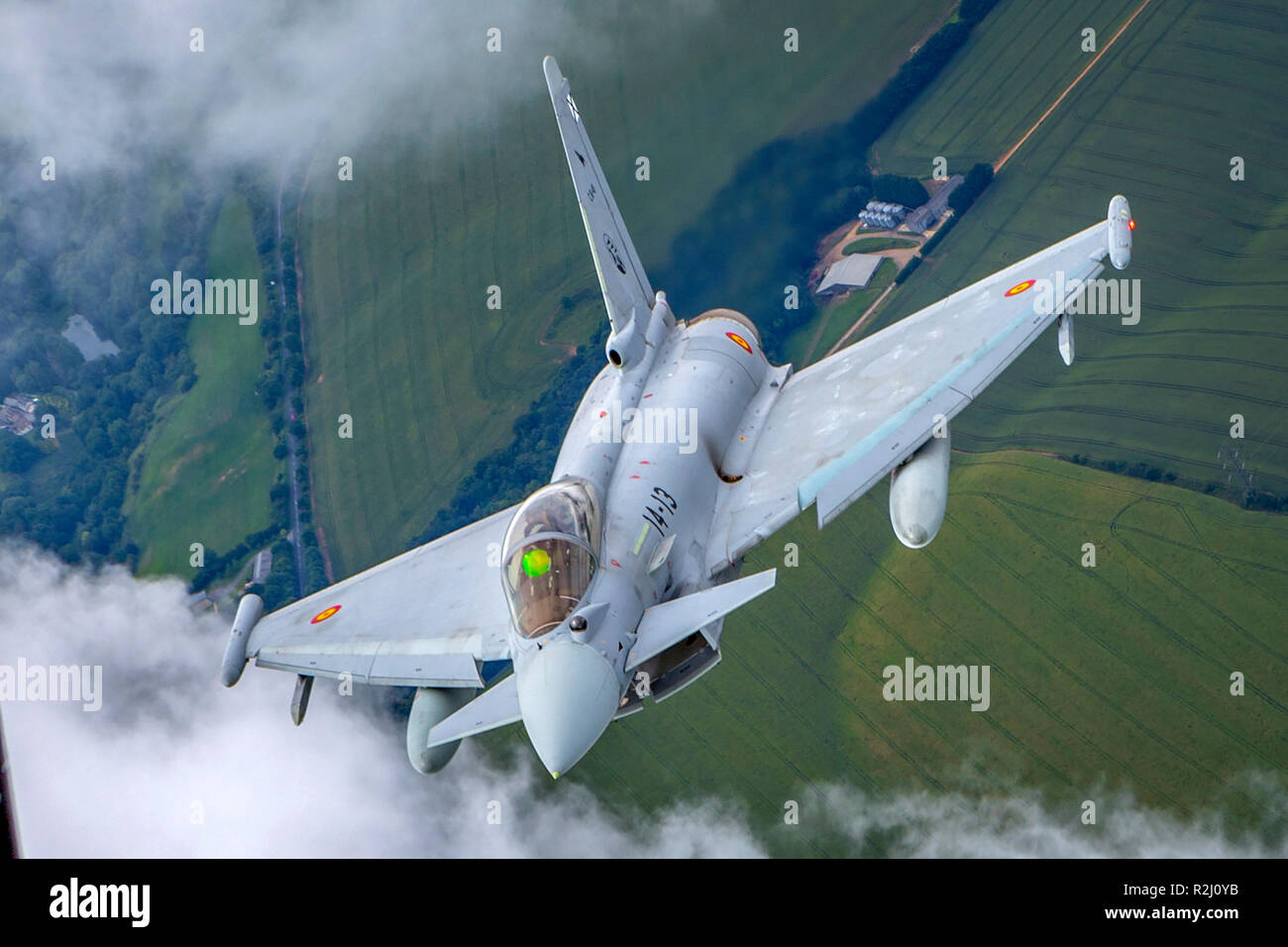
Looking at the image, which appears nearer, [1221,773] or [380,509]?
[1221,773]

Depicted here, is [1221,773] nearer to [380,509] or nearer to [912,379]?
[912,379]

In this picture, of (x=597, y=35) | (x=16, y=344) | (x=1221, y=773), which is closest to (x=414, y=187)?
(x=597, y=35)

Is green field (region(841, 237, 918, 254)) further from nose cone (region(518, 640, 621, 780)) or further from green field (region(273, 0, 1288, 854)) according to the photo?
nose cone (region(518, 640, 621, 780))

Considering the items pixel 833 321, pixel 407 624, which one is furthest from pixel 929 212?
pixel 407 624

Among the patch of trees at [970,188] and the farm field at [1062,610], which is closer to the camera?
the farm field at [1062,610]

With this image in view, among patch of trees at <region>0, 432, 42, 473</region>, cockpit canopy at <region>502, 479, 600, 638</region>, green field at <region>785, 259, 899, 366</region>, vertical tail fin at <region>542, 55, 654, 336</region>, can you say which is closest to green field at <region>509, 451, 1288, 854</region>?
vertical tail fin at <region>542, 55, 654, 336</region>

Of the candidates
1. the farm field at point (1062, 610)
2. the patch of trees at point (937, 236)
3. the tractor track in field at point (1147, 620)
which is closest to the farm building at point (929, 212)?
the patch of trees at point (937, 236)

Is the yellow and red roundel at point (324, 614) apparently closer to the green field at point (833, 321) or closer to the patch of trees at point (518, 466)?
the patch of trees at point (518, 466)
